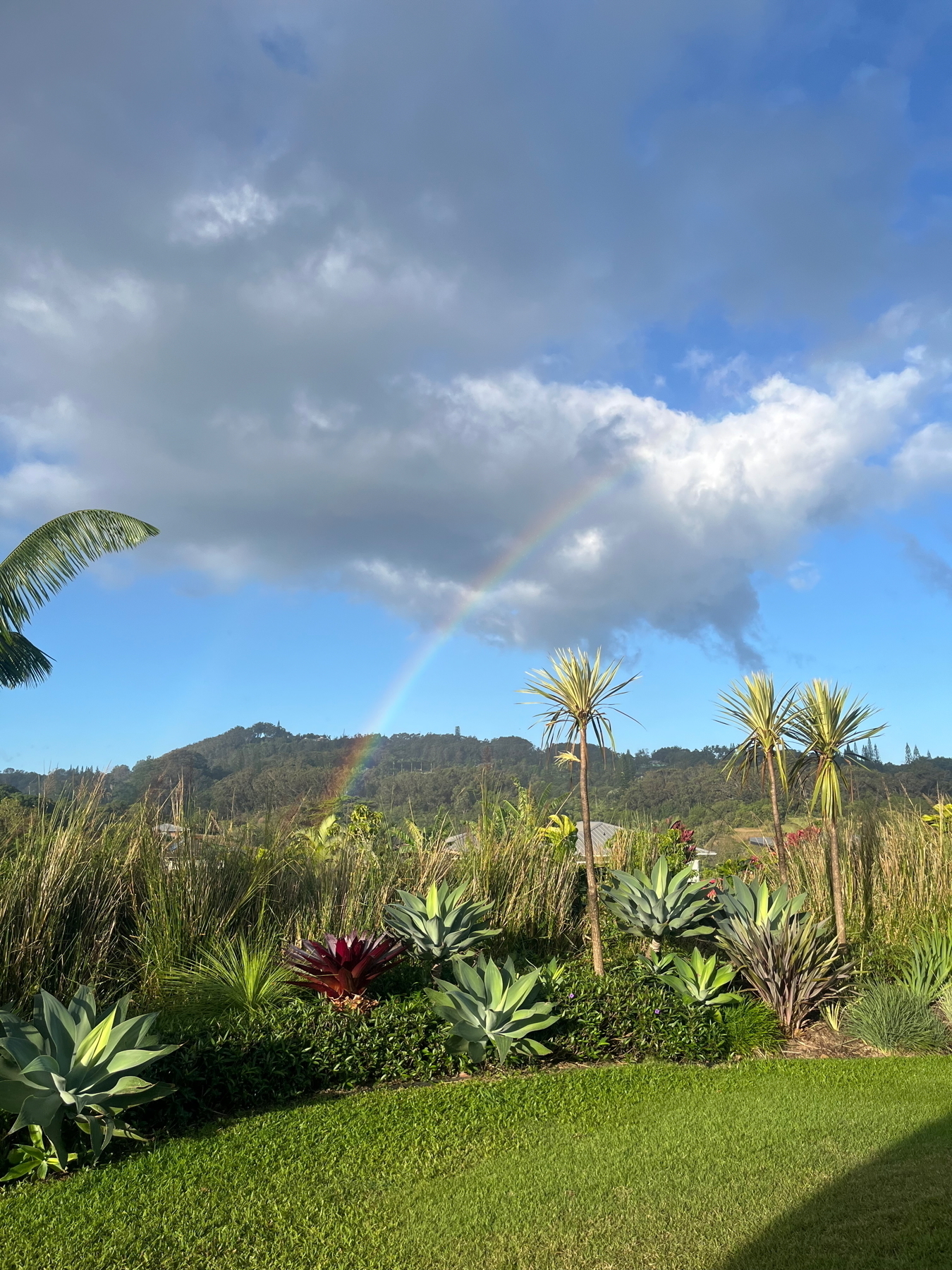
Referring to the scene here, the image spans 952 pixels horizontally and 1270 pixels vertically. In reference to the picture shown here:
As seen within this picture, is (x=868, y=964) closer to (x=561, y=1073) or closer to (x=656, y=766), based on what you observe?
(x=561, y=1073)

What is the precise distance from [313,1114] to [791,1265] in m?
2.62

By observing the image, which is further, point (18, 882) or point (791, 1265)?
point (18, 882)

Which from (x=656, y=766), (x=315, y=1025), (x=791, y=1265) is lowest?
(x=791, y=1265)

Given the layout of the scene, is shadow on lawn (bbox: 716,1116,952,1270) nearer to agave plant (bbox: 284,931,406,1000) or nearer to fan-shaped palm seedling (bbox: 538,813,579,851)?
agave plant (bbox: 284,931,406,1000)

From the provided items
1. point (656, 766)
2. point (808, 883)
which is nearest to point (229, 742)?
point (656, 766)

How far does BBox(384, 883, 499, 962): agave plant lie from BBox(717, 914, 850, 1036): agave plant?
7.01ft

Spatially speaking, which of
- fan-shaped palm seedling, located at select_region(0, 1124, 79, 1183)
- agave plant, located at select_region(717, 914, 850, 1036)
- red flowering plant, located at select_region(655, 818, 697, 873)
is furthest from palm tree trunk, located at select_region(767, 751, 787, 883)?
fan-shaped palm seedling, located at select_region(0, 1124, 79, 1183)

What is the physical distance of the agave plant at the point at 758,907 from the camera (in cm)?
704

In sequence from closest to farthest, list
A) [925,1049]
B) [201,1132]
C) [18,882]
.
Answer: [201,1132]
[18,882]
[925,1049]

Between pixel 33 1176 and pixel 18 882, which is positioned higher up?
pixel 18 882

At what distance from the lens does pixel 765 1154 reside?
400 cm

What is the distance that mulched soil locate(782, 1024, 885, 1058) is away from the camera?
6.23 m

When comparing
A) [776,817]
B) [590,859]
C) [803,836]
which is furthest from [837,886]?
[803,836]

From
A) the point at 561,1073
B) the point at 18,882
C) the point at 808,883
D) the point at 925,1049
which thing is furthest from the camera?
the point at 808,883
